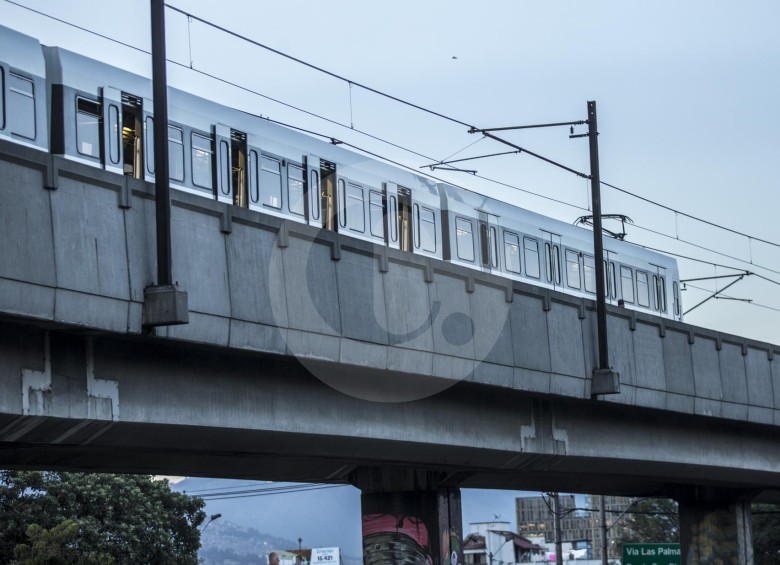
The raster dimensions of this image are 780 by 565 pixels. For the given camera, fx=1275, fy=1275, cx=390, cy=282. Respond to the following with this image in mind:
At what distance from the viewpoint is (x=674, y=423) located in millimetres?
27438

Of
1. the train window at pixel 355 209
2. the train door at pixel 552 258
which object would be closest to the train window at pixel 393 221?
the train window at pixel 355 209

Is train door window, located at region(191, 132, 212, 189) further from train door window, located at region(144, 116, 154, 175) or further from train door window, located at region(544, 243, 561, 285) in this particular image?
train door window, located at region(544, 243, 561, 285)

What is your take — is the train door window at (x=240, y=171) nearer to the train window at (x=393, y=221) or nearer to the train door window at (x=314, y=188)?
the train door window at (x=314, y=188)

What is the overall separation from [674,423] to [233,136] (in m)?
11.4

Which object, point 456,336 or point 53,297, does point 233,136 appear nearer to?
point 456,336

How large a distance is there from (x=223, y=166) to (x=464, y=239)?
9.09m

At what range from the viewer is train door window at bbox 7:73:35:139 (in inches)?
684

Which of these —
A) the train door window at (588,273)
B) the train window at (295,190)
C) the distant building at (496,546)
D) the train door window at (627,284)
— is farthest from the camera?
the distant building at (496,546)

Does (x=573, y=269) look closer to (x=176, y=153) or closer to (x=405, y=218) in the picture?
(x=405, y=218)

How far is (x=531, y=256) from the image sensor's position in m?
33.4

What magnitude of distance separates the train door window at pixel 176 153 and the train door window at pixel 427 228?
320 inches

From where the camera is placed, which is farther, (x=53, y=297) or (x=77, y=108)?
(x=77, y=108)

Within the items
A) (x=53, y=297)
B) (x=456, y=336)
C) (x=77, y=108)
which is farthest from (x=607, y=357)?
(x=53, y=297)

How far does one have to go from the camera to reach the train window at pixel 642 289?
39.1 metres
